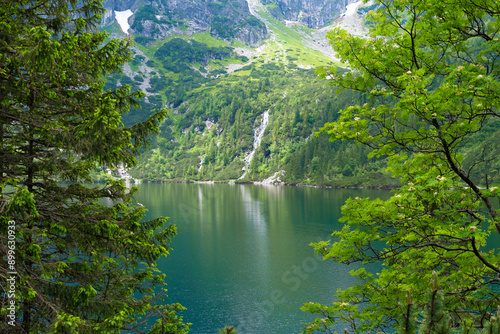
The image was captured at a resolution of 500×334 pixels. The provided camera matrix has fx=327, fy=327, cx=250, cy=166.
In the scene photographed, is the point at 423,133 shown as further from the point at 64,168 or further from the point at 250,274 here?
the point at 250,274

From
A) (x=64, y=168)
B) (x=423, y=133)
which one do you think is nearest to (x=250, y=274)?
(x=64, y=168)

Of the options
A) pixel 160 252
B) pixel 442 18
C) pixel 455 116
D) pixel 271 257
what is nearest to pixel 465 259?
pixel 455 116

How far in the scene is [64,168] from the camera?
8.86 metres

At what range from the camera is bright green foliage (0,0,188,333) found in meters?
7.23

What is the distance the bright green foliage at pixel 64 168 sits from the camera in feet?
23.7

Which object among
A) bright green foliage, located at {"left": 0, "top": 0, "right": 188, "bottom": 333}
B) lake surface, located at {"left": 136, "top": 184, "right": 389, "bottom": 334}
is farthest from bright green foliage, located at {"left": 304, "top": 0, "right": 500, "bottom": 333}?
lake surface, located at {"left": 136, "top": 184, "right": 389, "bottom": 334}

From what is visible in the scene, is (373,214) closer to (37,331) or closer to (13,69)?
(37,331)

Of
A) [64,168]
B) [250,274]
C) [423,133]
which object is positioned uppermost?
[423,133]

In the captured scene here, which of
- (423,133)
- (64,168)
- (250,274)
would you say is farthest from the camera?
(250,274)

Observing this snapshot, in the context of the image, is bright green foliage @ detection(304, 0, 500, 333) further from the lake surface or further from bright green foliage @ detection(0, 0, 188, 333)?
the lake surface

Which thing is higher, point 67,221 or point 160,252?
point 67,221

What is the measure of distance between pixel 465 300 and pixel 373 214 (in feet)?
10.1

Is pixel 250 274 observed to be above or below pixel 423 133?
below

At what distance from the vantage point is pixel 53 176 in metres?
9.29
